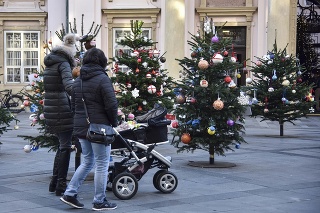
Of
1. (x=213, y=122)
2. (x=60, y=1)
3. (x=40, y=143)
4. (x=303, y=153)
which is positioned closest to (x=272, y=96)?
(x=303, y=153)

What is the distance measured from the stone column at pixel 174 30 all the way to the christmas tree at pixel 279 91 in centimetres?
1028

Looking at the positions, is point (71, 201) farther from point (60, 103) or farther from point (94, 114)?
point (60, 103)

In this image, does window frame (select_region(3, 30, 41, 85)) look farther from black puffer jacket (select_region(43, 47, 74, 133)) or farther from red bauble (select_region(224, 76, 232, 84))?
black puffer jacket (select_region(43, 47, 74, 133))

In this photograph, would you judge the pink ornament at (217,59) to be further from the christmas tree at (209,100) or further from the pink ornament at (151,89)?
the pink ornament at (151,89)

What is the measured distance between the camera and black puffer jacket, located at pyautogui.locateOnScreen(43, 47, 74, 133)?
9.37 m

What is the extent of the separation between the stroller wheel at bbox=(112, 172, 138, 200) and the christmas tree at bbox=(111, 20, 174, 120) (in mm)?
6316

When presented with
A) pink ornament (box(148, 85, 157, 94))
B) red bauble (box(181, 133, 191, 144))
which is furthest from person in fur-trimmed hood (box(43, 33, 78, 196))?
pink ornament (box(148, 85, 157, 94))

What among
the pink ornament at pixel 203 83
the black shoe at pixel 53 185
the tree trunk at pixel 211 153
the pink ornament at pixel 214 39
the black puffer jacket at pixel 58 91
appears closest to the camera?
the black puffer jacket at pixel 58 91

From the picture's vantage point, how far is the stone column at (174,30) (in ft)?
96.9

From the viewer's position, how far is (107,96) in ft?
26.9

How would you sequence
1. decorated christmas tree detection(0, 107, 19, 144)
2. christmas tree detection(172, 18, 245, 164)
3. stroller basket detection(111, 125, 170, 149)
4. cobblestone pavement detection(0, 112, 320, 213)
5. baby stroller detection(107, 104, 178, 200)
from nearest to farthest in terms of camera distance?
cobblestone pavement detection(0, 112, 320, 213) → baby stroller detection(107, 104, 178, 200) → stroller basket detection(111, 125, 170, 149) → christmas tree detection(172, 18, 245, 164) → decorated christmas tree detection(0, 107, 19, 144)

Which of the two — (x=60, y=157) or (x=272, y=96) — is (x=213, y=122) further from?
(x=272, y=96)

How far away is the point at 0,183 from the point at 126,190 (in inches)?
90.8

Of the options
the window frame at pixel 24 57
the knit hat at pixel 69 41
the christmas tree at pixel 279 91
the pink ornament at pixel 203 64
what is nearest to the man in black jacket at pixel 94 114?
the knit hat at pixel 69 41
